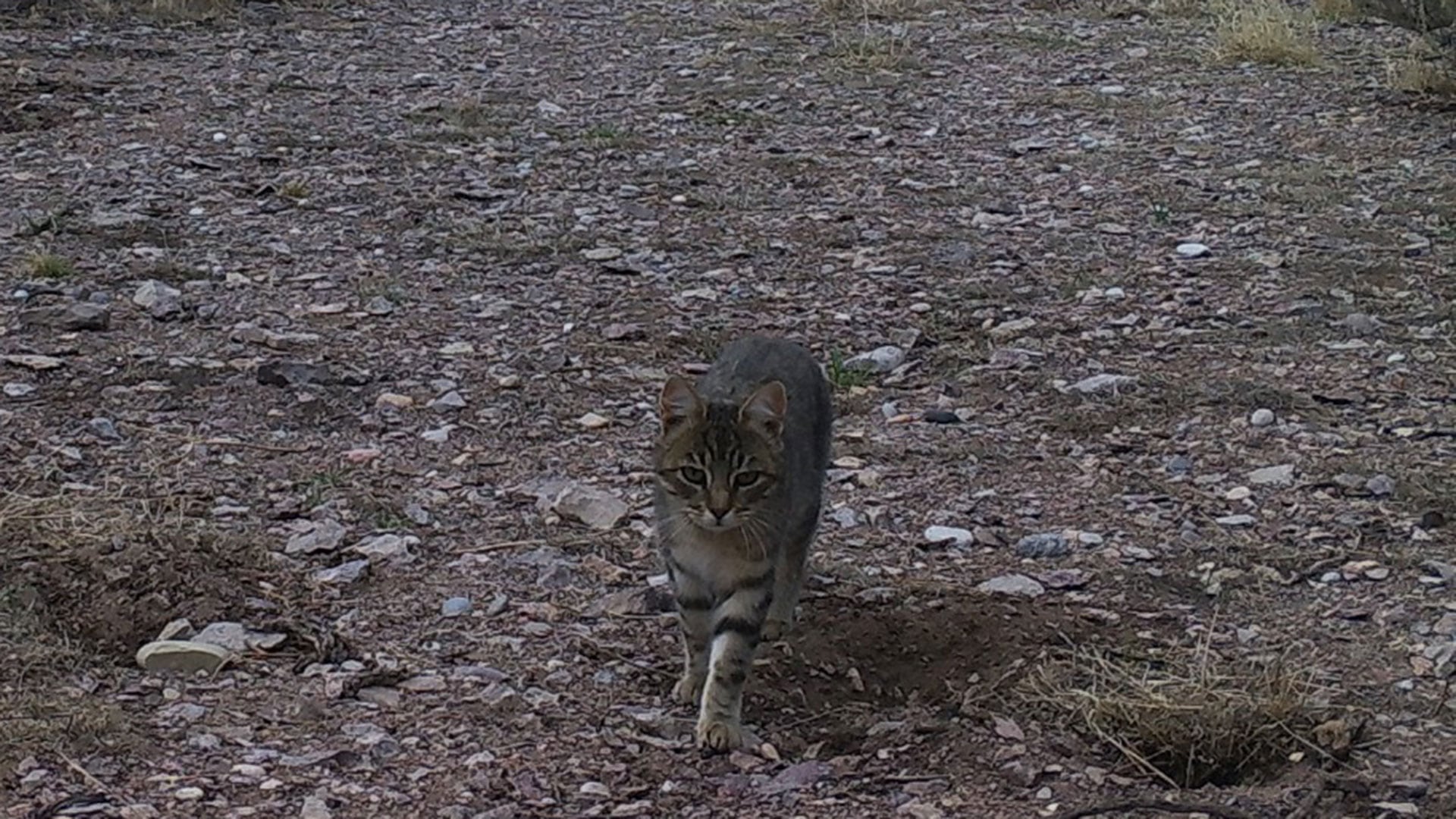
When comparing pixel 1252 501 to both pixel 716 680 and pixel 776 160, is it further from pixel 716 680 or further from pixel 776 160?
pixel 776 160

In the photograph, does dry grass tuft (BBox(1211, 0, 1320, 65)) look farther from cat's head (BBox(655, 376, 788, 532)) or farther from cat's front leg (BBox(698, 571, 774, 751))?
cat's front leg (BBox(698, 571, 774, 751))

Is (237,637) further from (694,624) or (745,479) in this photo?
(745,479)

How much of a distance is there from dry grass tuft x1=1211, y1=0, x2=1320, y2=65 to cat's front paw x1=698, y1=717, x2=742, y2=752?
32.2 ft

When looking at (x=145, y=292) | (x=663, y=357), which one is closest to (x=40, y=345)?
(x=145, y=292)

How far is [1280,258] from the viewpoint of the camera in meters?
8.91

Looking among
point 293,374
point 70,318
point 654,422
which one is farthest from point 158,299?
point 654,422

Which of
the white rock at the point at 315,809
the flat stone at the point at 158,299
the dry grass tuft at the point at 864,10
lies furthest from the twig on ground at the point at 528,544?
the dry grass tuft at the point at 864,10

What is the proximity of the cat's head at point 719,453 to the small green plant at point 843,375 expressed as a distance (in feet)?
7.82

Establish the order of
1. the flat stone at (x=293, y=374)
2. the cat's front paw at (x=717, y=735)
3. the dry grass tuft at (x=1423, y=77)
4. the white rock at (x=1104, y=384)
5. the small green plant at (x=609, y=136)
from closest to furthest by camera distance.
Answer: the cat's front paw at (x=717, y=735), the flat stone at (x=293, y=374), the white rock at (x=1104, y=384), the small green plant at (x=609, y=136), the dry grass tuft at (x=1423, y=77)

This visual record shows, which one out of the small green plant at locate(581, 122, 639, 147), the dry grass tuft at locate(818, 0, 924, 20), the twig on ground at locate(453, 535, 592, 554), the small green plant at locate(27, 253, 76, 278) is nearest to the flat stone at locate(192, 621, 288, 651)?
the twig on ground at locate(453, 535, 592, 554)

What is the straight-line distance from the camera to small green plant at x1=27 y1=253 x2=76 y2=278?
8.23 metres

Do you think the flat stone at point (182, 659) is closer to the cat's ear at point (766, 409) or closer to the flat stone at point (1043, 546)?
the cat's ear at point (766, 409)

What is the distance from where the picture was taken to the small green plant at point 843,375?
748 cm

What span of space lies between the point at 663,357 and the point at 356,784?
3.56 metres
